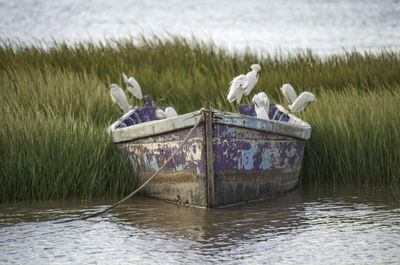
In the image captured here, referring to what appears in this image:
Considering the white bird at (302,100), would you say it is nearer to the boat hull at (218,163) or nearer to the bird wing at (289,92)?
the bird wing at (289,92)

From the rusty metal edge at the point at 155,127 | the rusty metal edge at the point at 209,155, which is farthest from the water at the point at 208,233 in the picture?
the rusty metal edge at the point at 155,127

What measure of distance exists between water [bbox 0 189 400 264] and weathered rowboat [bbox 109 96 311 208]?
0.19 meters

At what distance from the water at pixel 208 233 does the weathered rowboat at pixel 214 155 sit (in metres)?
0.19

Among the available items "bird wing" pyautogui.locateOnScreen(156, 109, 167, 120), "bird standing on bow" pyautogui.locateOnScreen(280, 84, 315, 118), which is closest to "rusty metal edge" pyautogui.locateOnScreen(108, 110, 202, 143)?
"bird wing" pyautogui.locateOnScreen(156, 109, 167, 120)

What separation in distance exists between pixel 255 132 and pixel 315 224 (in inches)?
54.9

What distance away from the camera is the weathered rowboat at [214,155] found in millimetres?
6238

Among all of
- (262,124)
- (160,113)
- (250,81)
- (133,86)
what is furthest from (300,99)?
(133,86)

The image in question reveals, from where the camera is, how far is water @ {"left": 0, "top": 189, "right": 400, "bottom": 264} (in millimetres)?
4609

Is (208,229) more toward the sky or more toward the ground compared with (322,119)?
more toward the ground

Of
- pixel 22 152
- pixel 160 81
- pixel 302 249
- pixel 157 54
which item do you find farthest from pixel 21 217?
pixel 157 54

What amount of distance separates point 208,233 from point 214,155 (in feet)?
3.64

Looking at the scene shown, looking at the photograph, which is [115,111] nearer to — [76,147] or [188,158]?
[76,147]

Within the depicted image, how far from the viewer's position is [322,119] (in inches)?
352

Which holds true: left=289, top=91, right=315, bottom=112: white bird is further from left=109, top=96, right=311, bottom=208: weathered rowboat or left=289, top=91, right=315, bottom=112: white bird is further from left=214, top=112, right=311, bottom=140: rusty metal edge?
left=109, top=96, right=311, bottom=208: weathered rowboat
